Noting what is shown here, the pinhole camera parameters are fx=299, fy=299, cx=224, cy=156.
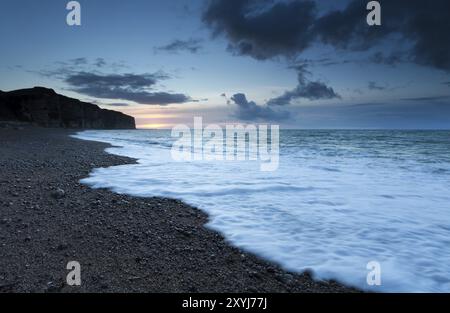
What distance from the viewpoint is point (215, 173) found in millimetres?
10328

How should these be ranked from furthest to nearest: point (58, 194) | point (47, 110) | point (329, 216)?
point (47, 110) < point (58, 194) < point (329, 216)

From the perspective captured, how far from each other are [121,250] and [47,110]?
365 ft

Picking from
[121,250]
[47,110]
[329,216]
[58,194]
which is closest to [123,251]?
[121,250]

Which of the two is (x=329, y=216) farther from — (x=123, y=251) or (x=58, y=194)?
(x=58, y=194)

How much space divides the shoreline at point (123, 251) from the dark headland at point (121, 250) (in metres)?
0.01

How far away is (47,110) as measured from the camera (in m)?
98.1

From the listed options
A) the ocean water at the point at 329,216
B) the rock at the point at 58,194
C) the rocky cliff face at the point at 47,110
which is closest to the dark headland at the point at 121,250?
the rock at the point at 58,194

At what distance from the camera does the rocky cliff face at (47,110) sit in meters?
87.8

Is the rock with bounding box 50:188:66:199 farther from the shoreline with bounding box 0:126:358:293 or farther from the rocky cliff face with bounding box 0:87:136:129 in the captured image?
the rocky cliff face with bounding box 0:87:136:129

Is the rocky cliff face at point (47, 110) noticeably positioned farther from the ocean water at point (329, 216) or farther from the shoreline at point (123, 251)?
the shoreline at point (123, 251)

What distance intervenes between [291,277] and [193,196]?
3844mm

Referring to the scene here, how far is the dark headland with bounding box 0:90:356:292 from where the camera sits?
3168 millimetres
